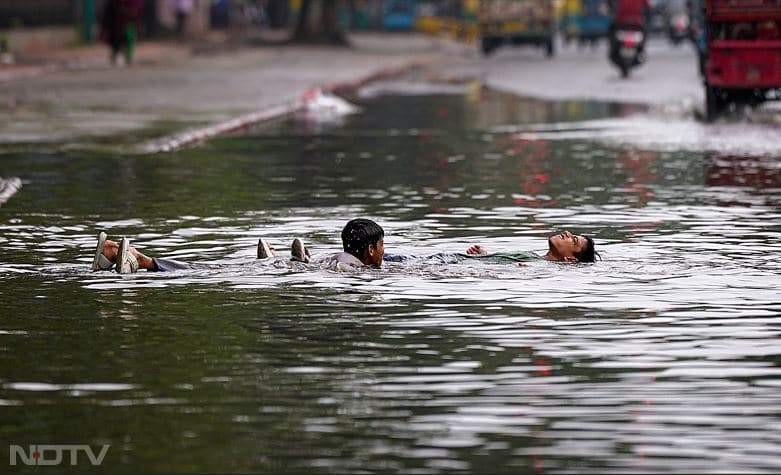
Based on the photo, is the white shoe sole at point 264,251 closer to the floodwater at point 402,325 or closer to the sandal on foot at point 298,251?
the floodwater at point 402,325

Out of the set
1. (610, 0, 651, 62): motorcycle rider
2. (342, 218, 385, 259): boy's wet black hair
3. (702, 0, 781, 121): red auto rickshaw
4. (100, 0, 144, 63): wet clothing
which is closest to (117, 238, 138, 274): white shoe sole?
(342, 218, 385, 259): boy's wet black hair

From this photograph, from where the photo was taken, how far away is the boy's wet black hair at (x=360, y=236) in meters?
13.6

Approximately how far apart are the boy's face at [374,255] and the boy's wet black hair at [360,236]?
2cm

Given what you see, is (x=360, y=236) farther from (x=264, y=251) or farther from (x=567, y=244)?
(x=567, y=244)

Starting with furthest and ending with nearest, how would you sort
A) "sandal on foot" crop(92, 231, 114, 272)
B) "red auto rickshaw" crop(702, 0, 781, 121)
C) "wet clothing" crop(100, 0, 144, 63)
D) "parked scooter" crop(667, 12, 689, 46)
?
"parked scooter" crop(667, 12, 689, 46)
"wet clothing" crop(100, 0, 144, 63)
"red auto rickshaw" crop(702, 0, 781, 121)
"sandal on foot" crop(92, 231, 114, 272)

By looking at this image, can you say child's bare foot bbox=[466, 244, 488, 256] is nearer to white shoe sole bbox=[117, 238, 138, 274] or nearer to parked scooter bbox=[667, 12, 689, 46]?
white shoe sole bbox=[117, 238, 138, 274]

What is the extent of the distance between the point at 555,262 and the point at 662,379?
4.32m

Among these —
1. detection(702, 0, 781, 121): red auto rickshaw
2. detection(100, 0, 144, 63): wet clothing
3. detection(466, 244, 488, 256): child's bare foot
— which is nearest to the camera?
detection(466, 244, 488, 256): child's bare foot

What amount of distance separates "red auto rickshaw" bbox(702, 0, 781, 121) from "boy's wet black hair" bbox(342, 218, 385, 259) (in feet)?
58.2

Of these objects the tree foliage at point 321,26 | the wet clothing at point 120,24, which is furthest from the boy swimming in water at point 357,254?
the tree foliage at point 321,26

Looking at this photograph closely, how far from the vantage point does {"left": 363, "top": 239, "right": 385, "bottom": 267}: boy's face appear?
44.8 feet

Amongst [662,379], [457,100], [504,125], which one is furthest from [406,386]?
[457,100]

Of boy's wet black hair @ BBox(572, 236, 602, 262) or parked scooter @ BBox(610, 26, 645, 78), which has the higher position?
boy's wet black hair @ BBox(572, 236, 602, 262)

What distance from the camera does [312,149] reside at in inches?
1017
